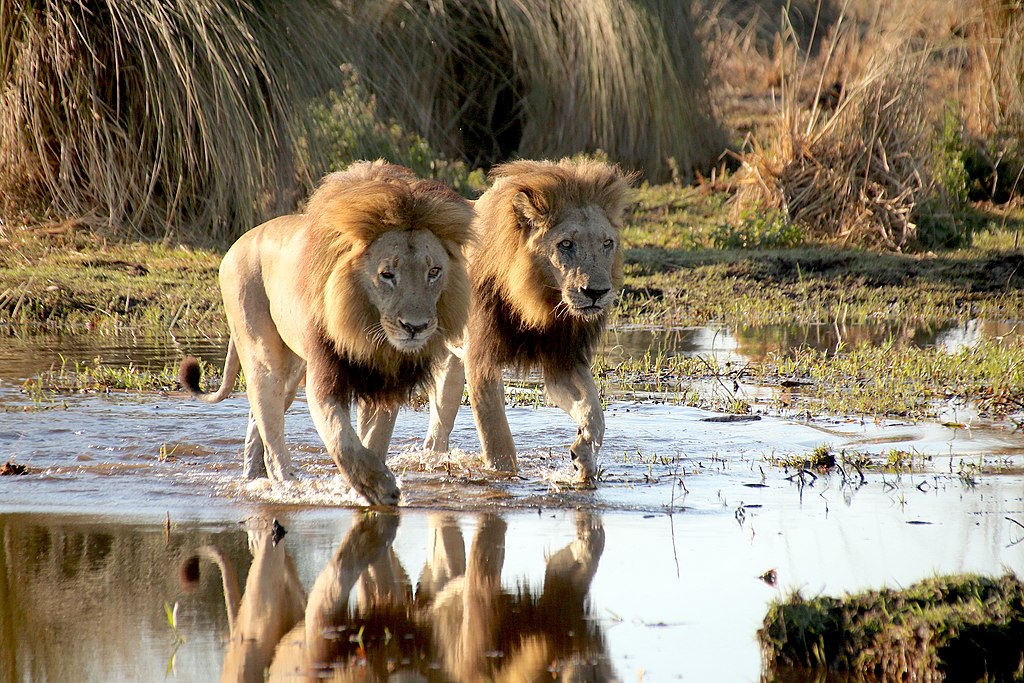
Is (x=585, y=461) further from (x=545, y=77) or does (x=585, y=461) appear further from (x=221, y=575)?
(x=545, y=77)

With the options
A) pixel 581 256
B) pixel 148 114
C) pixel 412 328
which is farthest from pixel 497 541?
pixel 148 114

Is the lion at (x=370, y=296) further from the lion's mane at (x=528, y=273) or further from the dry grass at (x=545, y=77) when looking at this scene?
the dry grass at (x=545, y=77)

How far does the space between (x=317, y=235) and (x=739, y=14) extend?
17076 millimetres

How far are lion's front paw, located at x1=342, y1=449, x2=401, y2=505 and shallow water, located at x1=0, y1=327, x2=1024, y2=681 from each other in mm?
117

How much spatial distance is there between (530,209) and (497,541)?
162cm

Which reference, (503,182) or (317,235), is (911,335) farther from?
(317,235)

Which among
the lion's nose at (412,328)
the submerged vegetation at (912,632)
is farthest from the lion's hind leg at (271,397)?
the submerged vegetation at (912,632)

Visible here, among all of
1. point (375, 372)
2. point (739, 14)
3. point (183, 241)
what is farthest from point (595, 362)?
point (739, 14)

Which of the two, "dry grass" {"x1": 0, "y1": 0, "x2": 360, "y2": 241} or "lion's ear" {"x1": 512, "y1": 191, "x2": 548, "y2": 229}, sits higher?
"dry grass" {"x1": 0, "y1": 0, "x2": 360, "y2": 241}

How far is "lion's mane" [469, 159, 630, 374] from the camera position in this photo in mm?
5438

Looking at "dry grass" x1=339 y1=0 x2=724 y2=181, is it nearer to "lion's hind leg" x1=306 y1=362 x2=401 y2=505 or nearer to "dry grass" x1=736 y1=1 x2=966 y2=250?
"dry grass" x1=736 y1=1 x2=966 y2=250

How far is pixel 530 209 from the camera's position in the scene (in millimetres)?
5414

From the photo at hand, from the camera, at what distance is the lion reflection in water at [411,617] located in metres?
3.13

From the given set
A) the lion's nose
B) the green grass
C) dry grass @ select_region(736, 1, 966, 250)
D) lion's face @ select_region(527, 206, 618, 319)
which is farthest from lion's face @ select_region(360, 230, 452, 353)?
dry grass @ select_region(736, 1, 966, 250)
